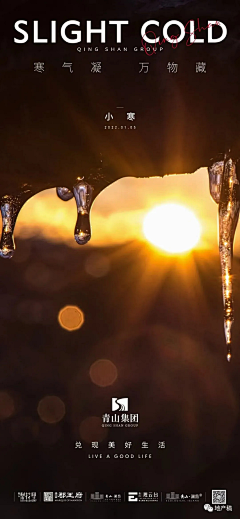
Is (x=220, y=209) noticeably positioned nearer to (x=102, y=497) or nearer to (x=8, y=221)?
(x=8, y=221)

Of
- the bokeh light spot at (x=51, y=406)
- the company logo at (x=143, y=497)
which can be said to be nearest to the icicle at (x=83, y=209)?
the company logo at (x=143, y=497)

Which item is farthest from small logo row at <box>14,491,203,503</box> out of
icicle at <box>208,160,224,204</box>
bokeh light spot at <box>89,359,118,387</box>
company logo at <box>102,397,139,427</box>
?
bokeh light spot at <box>89,359,118,387</box>

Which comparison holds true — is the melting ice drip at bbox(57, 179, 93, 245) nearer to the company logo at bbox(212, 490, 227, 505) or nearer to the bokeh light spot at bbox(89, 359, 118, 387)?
the company logo at bbox(212, 490, 227, 505)

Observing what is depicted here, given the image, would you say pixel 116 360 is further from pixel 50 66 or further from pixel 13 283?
pixel 50 66

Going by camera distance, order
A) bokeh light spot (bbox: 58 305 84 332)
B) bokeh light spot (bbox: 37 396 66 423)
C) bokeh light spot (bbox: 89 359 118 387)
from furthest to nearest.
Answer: bokeh light spot (bbox: 37 396 66 423) < bokeh light spot (bbox: 89 359 118 387) < bokeh light spot (bbox: 58 305 84 332)

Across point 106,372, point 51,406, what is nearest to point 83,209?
point 106,372
